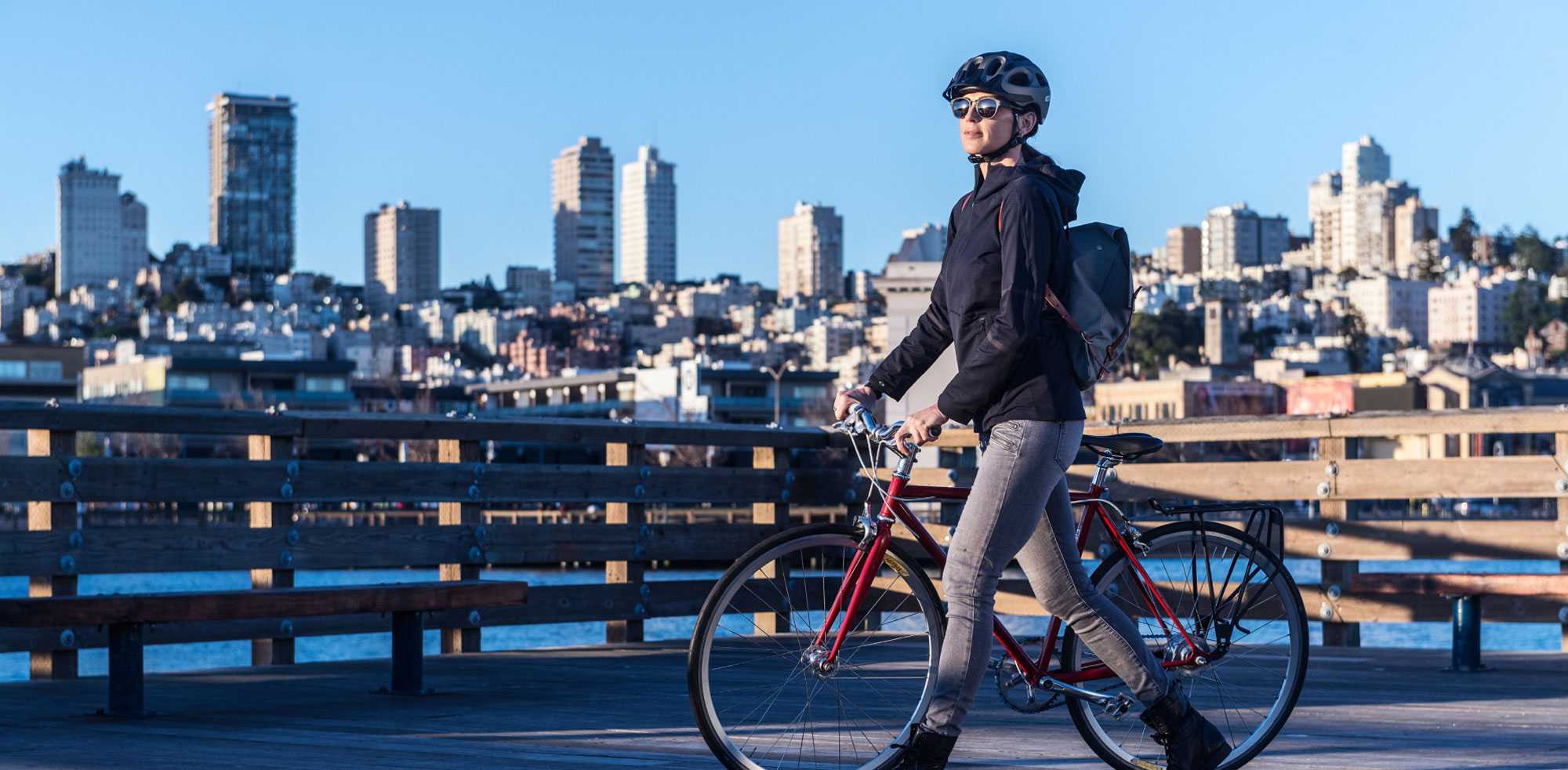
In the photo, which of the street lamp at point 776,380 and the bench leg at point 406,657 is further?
the street lamp at point 776,380

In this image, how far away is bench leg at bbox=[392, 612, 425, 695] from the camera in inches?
277

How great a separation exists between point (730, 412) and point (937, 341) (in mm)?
137423

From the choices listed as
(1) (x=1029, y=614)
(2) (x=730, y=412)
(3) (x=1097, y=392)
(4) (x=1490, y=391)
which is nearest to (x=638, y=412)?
(2) (x=730, y=412)

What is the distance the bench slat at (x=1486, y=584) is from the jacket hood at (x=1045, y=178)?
3.67 metres

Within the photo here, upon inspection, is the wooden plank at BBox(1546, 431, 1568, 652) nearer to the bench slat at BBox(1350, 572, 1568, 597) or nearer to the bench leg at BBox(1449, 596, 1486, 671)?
the bench slat at BBox(1350, 572, 1568, 597)

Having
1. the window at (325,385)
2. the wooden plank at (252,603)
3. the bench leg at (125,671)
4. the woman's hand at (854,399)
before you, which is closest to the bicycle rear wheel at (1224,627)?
the woman's hand at (854,399)

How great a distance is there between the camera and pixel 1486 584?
25.7 feet

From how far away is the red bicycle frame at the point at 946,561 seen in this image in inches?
190

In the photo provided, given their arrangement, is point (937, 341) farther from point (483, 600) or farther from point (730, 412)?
point (730, 412)

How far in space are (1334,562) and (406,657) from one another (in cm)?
433

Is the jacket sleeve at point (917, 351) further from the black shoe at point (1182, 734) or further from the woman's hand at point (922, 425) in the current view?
the black shoe at point (1182, 734)

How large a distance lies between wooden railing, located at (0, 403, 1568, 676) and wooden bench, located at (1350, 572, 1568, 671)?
636 millimetres

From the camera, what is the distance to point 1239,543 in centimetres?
532

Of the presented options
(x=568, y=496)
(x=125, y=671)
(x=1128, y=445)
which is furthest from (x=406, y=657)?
(x=1128, y=445)
